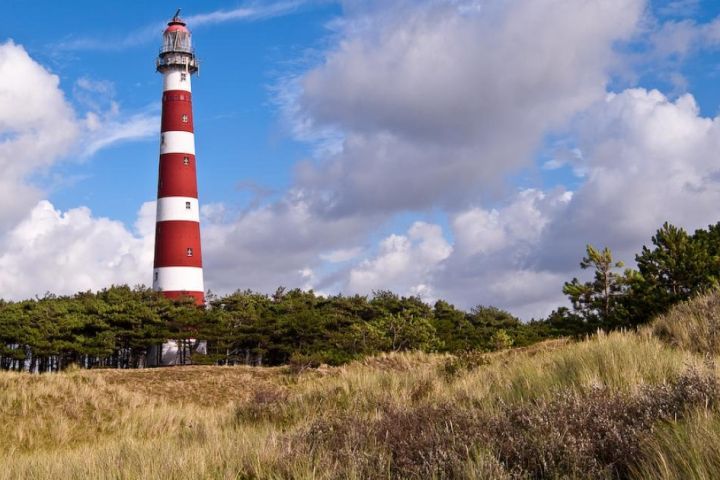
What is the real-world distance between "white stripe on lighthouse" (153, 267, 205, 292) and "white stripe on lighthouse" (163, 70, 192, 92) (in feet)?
45.4

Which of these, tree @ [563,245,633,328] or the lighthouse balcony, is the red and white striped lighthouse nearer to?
the lighthouse balcony

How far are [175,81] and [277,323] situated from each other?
20.2m

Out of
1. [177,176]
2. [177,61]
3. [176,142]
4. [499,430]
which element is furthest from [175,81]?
[499,430]

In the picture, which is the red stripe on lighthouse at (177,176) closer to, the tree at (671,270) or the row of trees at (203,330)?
the row of trees at (203,330)

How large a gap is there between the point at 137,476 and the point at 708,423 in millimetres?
5480

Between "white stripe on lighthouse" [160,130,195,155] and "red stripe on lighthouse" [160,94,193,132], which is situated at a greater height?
"red stripe on lighthouse" [160,94,193,132]

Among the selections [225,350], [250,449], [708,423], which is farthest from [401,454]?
[225,350]

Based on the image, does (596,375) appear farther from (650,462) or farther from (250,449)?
(250,449)

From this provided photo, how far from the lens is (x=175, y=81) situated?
51.1 meters

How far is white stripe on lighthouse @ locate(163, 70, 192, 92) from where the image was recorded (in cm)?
5088

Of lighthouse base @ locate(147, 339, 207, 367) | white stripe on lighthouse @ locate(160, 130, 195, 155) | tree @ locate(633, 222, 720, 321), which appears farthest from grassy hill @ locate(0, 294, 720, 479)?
lighthouse base @ locate(147, 339, 207, 367)

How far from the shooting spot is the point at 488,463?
5414 mm

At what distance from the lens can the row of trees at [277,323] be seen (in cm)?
3934

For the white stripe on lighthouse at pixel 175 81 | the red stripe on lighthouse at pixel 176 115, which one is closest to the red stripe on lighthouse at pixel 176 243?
the red stripe on lighthouse at pixel 176 115
